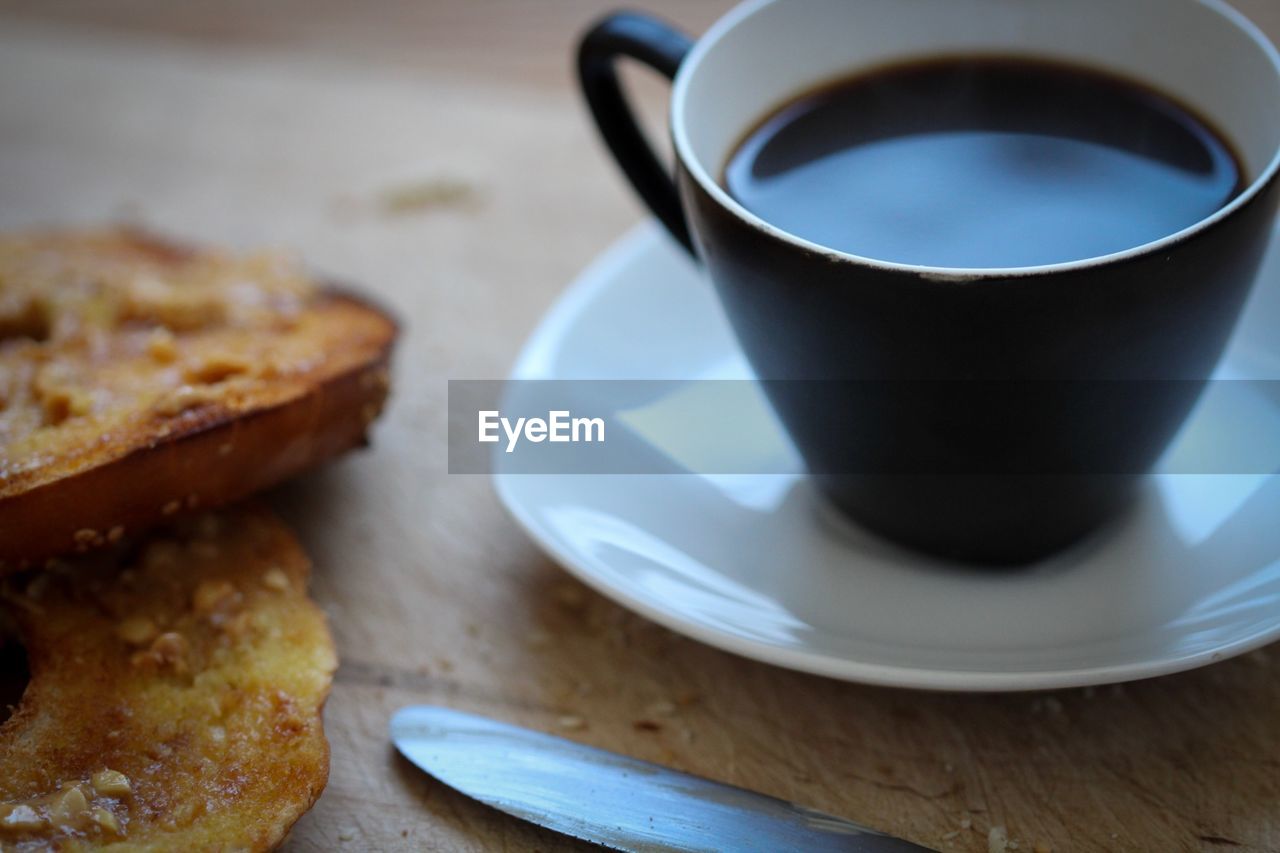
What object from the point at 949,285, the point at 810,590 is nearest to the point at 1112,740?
the point at 810,590

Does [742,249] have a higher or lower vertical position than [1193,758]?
higher

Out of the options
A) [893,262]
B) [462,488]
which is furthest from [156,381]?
[893,262]

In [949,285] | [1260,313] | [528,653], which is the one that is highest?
[949,285]

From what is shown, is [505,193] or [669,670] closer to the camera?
[669,670]

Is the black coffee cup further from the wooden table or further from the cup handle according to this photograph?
the wooden table

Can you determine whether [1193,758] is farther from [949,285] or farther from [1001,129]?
[1001,129]

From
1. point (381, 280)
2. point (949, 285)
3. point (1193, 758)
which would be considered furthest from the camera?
point (381, 280)

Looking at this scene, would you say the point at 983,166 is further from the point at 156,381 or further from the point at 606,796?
the point at 156,381

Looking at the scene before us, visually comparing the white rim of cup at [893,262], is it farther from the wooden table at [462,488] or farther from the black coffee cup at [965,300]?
the wooden table at [462,488]
